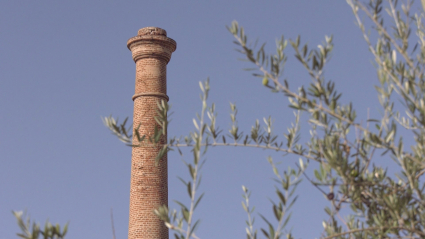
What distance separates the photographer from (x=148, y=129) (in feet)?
39.8

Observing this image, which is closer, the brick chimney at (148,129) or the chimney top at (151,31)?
the brick chimney at (148,129)

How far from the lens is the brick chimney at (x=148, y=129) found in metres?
11.6

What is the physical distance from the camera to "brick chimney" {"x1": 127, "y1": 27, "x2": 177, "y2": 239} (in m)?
11.6

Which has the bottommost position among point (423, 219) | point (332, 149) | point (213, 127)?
point (423, 219)

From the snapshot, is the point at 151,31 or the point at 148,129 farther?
the point at 151,31

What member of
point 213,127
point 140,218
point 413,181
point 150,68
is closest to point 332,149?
point 413,181

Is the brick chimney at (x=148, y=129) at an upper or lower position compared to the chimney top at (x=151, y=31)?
lower

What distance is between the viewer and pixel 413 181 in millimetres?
3340

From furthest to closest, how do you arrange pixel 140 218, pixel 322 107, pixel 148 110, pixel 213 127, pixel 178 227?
1. pixel 148 110
2. pixel 140 218
3. pixel 213 127
4. pixel 322 107
5. pixel 178 227

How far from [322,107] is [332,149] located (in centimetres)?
30

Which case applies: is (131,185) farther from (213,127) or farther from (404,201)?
(404,201)

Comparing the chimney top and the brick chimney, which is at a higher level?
the chimney top

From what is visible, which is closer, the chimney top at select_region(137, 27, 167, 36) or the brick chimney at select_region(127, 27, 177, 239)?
the brick chimney at select_region(127, 27, 177, 239)

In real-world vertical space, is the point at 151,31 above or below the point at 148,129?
above
